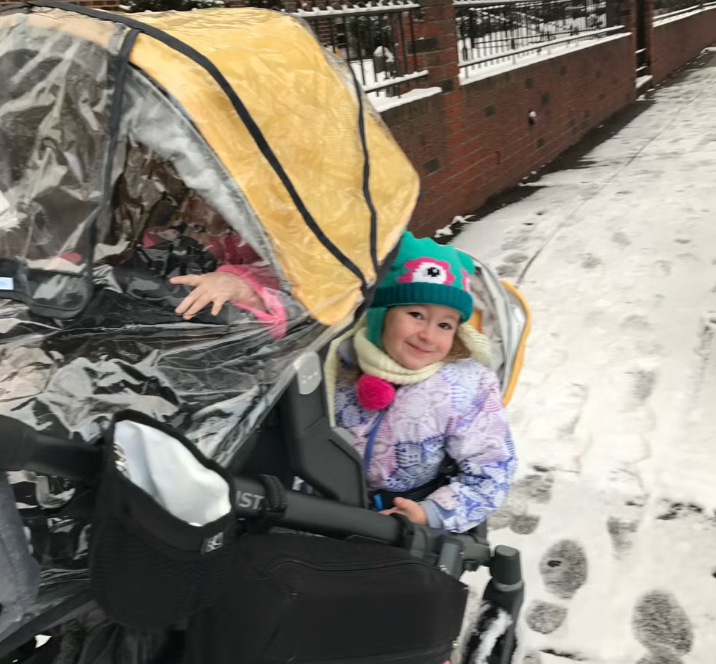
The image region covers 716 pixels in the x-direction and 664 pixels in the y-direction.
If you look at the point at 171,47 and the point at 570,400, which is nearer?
the point at 171,47

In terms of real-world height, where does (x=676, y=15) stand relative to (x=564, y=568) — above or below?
above

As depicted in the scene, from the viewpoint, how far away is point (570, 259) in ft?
17.5

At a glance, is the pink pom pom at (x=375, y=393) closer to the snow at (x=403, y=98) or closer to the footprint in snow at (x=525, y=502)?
the footprint in snow at (x=525, y=502)

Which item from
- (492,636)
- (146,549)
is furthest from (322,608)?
(492,636)

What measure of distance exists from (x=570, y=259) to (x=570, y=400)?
2123mm

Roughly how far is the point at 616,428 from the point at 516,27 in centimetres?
658

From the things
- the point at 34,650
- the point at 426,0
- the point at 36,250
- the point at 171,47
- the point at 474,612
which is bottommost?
the point at 474,612

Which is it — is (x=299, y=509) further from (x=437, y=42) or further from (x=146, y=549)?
(x=437, y=42)

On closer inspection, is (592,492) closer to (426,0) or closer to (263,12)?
(263,12)

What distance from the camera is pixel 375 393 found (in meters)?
1.74

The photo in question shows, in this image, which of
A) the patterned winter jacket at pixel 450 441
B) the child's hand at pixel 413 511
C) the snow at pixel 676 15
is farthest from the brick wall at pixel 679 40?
the child's hand at pixel 413 511

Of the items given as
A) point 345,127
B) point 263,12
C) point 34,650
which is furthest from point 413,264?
point 34,650

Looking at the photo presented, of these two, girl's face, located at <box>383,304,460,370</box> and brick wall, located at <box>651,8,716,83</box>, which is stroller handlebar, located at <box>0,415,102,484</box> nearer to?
girl's face, located at <box>383,304,460,370</box>

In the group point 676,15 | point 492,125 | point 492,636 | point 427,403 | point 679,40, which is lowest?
point 492,636
